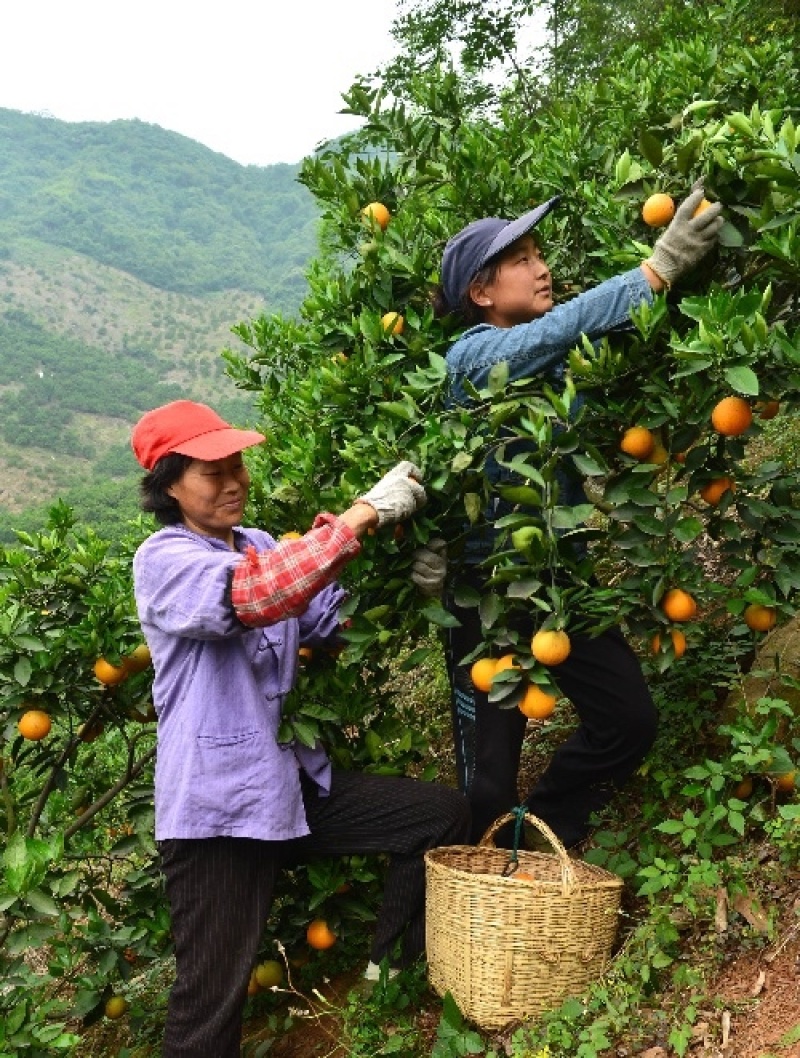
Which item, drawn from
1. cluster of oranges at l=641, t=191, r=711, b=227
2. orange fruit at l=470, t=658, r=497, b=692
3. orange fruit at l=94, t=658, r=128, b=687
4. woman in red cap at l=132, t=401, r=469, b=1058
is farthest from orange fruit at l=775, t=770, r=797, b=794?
orange fruit at l=94, t=658, r=128, b=687

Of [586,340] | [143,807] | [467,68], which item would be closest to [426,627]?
[586,340]

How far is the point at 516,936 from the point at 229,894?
0.66 metres

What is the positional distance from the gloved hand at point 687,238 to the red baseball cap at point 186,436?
980 millimetres

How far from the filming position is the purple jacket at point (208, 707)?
7.90ft

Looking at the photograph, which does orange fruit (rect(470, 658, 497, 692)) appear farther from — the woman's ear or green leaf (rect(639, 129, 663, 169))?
green leaf (rect(639, 129, 663, 169))

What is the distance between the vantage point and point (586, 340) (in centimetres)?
228

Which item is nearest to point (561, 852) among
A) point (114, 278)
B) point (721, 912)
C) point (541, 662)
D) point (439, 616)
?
point (721, 912)

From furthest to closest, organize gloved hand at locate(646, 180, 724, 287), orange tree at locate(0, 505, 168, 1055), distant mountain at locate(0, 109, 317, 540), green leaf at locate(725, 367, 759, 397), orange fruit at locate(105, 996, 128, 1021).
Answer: distant mountain at locate(0, 109, 317, 540) → orange fruit at locate(105, 996, 128, 1021) → orange tree at locate(0, 505, 168, 1055) → gloved hand at locate(646, 180, 724, 287) → green leaf at locate(725, 367, 759, 397)

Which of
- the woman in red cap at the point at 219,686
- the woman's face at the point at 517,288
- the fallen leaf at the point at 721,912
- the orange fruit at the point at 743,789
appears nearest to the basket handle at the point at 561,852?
the fallen leaf at the point at 721,912

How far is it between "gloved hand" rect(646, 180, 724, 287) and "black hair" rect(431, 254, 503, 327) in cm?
58

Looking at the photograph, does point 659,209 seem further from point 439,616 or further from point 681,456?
point 439,616

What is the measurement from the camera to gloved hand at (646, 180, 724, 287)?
2180 mm

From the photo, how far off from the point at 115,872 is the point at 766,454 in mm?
4136

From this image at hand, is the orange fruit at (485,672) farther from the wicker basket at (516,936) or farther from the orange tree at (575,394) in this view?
the wicker basket at (516,936)
